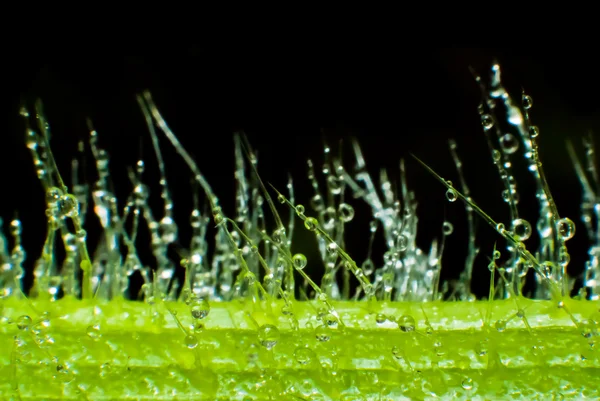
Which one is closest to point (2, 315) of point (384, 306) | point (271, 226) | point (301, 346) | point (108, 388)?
point (108, 388)

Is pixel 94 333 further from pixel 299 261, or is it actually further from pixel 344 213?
pixel 344 213

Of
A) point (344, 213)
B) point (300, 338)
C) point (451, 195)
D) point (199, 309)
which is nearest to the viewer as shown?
point (199, 309)

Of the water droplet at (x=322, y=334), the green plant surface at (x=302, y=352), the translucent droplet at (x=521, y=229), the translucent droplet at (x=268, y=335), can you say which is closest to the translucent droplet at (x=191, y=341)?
the green plant surface at (x=302, y=352)

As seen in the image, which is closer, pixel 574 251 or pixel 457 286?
pixel 457 286

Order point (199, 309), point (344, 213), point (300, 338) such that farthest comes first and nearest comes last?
point (344, 213)
point (300, 338)
point (199, 309)

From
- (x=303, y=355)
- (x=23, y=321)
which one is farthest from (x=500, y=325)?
(x=23, y=321)

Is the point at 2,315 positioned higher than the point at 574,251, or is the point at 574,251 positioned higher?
the point at 574,251

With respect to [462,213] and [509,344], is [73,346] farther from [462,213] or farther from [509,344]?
[462,213]
